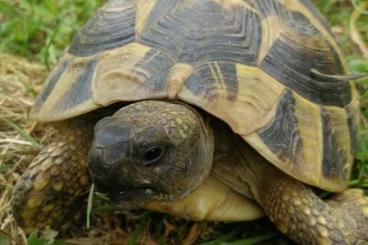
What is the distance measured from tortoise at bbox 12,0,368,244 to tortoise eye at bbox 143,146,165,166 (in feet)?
0.05

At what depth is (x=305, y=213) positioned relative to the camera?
2.40m

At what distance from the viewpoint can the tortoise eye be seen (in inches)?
81.0

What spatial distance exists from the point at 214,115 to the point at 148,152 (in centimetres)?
36

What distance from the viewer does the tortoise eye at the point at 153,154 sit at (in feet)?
6.75

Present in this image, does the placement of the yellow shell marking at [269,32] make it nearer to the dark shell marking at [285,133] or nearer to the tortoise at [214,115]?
the tortoise at [214,115]

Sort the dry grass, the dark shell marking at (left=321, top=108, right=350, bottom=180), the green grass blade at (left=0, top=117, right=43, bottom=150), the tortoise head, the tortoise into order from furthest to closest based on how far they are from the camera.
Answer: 1. the green grass blade at (left=0, top=117, right=43, bottom=150)
2. the dry grass
3. the dark shell marking at (left=321, top=108, right=350, bottom=180)
4. the tortoise
5. the tortoise head

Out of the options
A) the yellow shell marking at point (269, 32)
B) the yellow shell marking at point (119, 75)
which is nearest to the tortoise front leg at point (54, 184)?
the yellow shell marking at point (119, 75)

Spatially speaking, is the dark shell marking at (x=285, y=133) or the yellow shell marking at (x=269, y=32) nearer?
the dark shell marking at (x=285, y=133)

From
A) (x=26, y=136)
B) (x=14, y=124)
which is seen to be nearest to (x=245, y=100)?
(x=26, y=136)

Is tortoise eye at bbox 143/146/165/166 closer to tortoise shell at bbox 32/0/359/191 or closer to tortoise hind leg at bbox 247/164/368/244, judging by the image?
tortoise shell at bbox 32/0/359/191

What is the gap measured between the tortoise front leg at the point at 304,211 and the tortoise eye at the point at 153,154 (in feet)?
1.84

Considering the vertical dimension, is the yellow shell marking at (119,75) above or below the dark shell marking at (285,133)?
above

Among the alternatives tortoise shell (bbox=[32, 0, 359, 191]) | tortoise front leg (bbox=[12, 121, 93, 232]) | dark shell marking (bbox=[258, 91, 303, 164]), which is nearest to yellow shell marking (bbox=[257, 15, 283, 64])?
tortoise shell (bbox=[32, 0, 359, 191])

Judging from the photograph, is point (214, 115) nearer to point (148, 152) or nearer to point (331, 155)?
point (148, 152)
